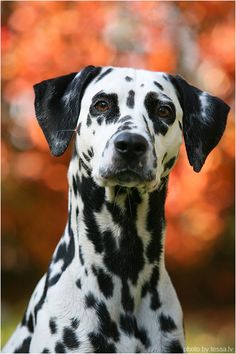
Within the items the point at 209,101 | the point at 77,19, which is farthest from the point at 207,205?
the point at 209,101

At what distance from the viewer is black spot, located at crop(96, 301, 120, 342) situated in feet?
13.5

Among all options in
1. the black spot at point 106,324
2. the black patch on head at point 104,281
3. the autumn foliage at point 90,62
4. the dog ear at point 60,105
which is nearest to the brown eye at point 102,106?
the dog ear at point 60,105

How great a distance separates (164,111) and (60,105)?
729 mm

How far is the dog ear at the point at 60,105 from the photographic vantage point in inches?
178

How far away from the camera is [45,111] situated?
4.68 metres

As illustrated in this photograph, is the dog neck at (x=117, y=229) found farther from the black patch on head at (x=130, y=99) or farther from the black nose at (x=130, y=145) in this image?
the black patch on head at (x=130, y=99)

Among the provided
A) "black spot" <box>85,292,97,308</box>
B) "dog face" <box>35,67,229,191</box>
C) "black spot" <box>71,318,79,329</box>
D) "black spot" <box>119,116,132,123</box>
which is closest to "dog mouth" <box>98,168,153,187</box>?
"dog face" <box>35,67,229,191</box>

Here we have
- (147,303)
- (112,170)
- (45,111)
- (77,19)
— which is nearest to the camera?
(112,170)

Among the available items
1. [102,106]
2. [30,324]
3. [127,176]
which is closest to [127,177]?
[127,176]

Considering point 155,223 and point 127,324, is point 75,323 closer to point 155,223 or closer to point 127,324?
point 127,324

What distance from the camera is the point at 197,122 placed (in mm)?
4625

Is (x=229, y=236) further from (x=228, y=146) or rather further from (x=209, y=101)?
(x=209, y=101)

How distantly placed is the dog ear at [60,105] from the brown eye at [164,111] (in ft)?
1.76

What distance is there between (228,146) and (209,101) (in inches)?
142
